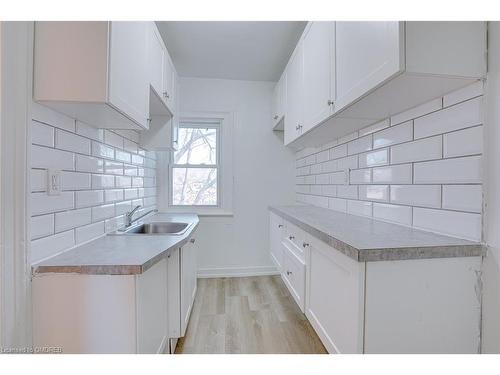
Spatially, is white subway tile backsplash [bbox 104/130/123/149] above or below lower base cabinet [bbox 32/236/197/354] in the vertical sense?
above

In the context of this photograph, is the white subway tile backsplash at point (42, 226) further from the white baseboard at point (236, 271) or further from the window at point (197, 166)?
the white baseboard at point (236, 271)

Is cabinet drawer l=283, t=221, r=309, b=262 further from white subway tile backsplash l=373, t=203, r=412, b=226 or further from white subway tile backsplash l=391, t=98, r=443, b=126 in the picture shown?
white subway tile backsplash l=391, t=98, r=443, b=126

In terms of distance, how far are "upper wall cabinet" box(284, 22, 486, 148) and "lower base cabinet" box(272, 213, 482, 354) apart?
67cm

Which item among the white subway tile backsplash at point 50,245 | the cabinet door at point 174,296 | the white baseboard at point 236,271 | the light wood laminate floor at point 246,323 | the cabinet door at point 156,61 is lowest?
the light wood laminate floor at point 246,323

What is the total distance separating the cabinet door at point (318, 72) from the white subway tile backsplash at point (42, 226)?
1444 millimetres

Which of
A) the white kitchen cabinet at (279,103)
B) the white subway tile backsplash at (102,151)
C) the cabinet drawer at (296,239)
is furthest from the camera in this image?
the white kitchen cabinet at (279,103)

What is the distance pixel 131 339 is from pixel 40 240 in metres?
0.53

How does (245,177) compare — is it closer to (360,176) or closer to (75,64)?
(360,176)

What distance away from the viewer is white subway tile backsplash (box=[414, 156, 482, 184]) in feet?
3.27

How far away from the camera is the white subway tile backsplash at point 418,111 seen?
1.15m

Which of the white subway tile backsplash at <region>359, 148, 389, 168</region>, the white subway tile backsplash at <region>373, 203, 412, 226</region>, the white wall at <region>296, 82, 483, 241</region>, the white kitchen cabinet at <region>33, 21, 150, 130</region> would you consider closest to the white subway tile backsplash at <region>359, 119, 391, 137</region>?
the white wall at <region>296, 82, 483, 241</region>

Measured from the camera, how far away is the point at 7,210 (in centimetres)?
90

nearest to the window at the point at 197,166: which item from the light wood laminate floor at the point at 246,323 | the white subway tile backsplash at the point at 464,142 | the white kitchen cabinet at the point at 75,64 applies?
the light wood laminate floor at the point at 246,323
